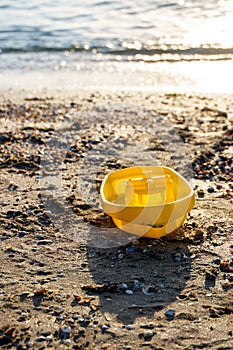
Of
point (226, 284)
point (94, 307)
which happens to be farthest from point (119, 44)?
point (94, 307)

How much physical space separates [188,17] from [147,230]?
9.86 m

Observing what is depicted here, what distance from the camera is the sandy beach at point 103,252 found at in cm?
350

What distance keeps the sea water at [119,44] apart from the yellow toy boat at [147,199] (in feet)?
14.4

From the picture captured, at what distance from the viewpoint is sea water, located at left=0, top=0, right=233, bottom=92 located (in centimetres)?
985

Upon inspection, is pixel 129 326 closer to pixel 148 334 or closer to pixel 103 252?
pixel 148 334

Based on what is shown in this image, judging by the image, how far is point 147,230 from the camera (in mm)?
4434

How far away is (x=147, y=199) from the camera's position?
4871mm

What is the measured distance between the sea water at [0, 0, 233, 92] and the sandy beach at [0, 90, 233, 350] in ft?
8.80

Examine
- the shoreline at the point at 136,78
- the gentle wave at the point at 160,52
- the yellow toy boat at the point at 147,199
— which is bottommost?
the shoreline at the point at 136,78

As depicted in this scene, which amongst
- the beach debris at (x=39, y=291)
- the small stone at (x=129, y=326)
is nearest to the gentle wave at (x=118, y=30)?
the beach debris at (x=39, y=291)

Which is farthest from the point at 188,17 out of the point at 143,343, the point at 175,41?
the point at 143,343

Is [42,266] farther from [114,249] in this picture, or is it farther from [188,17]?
[188,17]

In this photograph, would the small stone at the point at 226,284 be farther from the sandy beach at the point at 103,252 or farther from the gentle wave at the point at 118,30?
the gentle wave at the point at 118,30

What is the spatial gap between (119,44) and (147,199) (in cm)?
742
